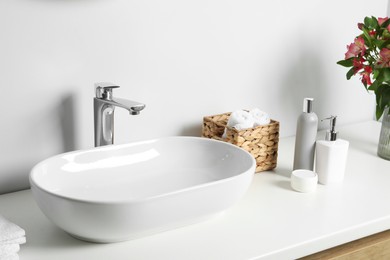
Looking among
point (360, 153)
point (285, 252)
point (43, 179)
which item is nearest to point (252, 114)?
point (360, 153)

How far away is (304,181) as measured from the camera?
1.41 meters

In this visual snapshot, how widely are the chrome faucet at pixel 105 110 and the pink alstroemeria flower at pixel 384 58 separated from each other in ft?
2.52

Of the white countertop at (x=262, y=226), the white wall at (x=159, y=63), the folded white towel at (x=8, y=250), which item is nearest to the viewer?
the folded white towel at (x=8, y=250)

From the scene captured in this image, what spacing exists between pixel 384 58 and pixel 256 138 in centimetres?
45

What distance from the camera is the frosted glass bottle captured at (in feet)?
4.91

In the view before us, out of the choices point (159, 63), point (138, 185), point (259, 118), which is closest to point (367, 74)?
point (259, 118)

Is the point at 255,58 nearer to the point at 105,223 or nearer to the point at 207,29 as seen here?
the point at 207,29

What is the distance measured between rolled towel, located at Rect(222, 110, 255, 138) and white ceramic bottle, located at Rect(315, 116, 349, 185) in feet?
0.68

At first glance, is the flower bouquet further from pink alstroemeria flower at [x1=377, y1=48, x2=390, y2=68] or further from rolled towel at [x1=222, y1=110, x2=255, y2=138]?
rolled towel at [x1=222, y1=110, x2=255, y2=138]

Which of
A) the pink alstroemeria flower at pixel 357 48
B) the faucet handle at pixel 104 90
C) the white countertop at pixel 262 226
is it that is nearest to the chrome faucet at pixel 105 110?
the faucet handle at pixel 104 90

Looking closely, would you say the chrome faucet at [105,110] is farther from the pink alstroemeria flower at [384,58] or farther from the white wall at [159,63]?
the pink alstroemeria flower at [384,58]

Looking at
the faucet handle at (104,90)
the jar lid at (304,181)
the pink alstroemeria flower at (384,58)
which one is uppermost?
the pink alstroemeria flower at (384,58)

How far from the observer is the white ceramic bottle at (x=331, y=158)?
146 centimetres

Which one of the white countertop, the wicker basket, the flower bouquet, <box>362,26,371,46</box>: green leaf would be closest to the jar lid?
the white countertop
